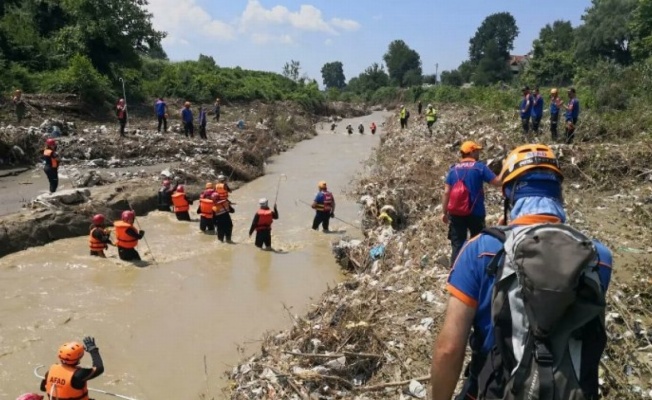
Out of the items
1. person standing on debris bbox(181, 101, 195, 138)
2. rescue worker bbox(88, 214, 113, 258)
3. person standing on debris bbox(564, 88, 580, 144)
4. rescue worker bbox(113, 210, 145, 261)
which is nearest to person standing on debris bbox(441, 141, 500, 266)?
rescue worker bbox(113, 210, 145, 261)

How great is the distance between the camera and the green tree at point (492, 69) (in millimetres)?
73875

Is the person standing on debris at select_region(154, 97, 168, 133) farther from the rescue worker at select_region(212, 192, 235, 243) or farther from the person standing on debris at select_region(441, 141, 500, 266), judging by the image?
the person standing on debris at select_region(441, 141, 500, 266)

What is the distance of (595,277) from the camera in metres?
1.68

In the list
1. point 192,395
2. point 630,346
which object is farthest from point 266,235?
point 630,346

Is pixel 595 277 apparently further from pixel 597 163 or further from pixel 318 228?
pixel 318 228

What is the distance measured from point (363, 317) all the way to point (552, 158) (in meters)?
3.86

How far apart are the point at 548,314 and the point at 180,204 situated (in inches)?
479

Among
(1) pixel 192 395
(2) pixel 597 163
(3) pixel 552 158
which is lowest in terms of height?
(1) pixel 192 395

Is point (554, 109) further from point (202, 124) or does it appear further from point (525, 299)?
point (202, 124)

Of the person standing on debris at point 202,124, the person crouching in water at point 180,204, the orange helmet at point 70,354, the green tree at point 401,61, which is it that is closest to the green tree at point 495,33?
the green tree at point 401,61

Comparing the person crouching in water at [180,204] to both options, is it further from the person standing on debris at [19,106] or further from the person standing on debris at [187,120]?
the person standing on debris at [19,106]

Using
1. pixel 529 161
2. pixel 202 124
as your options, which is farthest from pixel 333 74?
pixel 529 161

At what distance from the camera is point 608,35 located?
48.9 meters

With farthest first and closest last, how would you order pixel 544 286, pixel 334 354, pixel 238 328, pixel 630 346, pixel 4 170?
pixel 4 170 < pixel 238 328 < pixel 334 354 < pixel 630 346 < pixel 544 286
